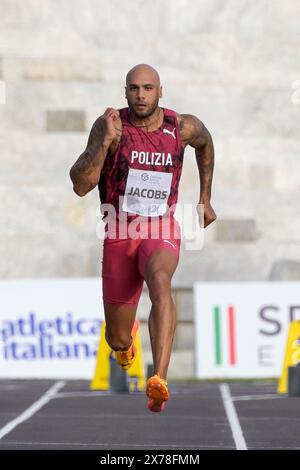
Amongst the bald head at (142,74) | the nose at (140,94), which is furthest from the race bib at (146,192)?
the bald head at (142,74)

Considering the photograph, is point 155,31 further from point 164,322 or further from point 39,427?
point 164,322

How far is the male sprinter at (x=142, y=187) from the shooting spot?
8.76 metres

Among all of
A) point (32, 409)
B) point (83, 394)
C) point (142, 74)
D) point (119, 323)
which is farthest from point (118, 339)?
point (83, 394)

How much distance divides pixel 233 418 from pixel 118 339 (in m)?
2.58

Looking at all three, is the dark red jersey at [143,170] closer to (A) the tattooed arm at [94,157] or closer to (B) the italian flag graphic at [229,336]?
(A) the tattooed arm at [94,157]

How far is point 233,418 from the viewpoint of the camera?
11961 mm

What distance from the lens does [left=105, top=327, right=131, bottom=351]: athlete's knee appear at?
9.72m

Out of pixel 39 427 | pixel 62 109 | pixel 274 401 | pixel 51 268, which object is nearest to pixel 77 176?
pixel 39 427

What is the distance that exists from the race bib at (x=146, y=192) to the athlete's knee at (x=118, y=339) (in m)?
1.03

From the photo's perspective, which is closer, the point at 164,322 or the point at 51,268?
the point at 164,322

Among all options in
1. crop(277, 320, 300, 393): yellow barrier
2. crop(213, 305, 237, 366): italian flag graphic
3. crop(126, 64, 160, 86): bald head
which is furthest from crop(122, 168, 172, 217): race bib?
crop(213, 305, 237, 366): italian flag graphic

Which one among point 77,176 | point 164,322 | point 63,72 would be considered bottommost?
point 164,322

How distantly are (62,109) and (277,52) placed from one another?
166 inches

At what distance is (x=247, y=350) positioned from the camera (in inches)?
725
